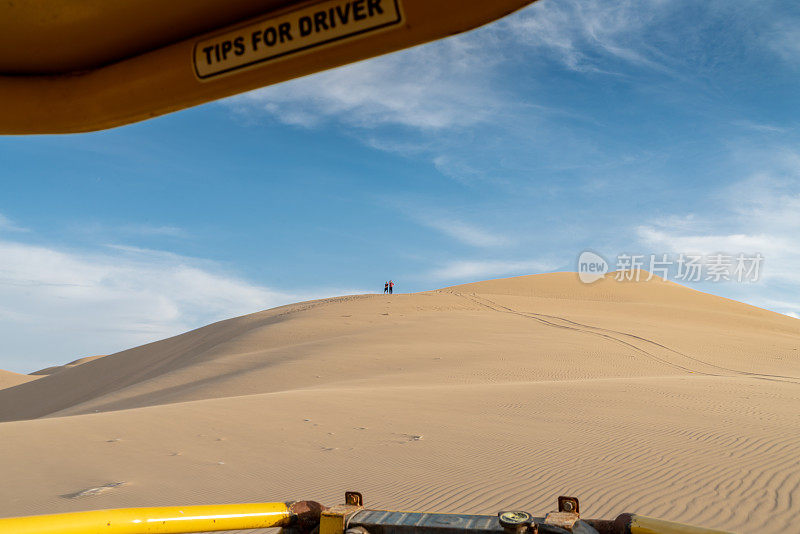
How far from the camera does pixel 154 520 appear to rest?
281cm

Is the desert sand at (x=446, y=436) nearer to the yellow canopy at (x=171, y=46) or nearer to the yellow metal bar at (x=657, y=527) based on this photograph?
the yellow metal bar at (x=657, y=527)

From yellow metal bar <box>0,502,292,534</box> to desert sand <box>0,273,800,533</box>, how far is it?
9.98ft

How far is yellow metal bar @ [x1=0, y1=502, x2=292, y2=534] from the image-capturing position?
2436 millimetres

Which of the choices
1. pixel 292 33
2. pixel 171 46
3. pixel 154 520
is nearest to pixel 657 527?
pixel 154 520

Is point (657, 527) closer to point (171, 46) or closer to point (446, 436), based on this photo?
point (171, 46)

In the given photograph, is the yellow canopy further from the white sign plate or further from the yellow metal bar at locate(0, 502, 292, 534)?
the yellow metal bar at locate(0, 502, 292, 534)

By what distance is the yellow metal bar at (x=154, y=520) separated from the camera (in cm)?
244

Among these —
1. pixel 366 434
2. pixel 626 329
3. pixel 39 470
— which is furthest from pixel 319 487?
pixel 626 329

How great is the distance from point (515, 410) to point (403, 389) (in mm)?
3472

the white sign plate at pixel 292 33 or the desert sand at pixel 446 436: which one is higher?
the white sign plate at pixel 292 33

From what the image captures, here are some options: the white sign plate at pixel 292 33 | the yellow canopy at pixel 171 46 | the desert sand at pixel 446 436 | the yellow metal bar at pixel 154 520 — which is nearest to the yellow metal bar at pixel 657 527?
the yellow metal bar at pixel 154 520

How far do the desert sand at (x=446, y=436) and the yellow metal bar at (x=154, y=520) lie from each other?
9.98 feet

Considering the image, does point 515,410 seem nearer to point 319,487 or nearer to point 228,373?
point 319,487

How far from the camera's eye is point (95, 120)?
271 centimetres
